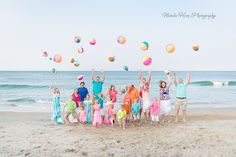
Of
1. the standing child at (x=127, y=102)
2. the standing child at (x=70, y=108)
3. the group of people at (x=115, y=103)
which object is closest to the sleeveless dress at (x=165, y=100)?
the group of people at (x=115, y=103)

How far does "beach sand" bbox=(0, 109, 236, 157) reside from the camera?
7.30 meters

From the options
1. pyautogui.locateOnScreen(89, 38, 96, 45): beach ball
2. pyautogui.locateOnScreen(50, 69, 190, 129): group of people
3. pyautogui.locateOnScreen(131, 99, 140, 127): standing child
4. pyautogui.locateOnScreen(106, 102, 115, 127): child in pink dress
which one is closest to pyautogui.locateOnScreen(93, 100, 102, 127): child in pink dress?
pyautogui.locateOnScreen(50, 69, 190, 129): group of people

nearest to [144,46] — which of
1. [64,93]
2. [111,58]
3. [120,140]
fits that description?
[111,58]

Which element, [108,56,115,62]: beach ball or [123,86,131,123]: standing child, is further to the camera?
[108,56,115,62]: beach ball

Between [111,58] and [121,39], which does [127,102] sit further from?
[121,39]

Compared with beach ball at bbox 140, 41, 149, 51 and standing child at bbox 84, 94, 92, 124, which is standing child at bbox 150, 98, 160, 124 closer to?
beach ball at bbox 140, 41, 149, 51

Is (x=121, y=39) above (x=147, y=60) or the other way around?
above

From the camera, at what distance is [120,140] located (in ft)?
27.5

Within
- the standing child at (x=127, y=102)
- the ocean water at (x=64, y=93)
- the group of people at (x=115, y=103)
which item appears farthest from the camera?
A: the ocean water at (x=64, y=93)

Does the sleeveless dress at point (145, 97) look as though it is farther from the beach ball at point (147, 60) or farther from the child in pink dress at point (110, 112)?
the child in pink dress at point (110, 112)

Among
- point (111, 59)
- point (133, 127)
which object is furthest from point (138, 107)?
point (111, 59)

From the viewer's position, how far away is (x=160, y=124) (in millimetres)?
10797

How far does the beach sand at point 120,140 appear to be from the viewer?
7.30m

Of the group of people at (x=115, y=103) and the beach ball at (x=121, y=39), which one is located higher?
the beach ball at (x=121, y=39)
